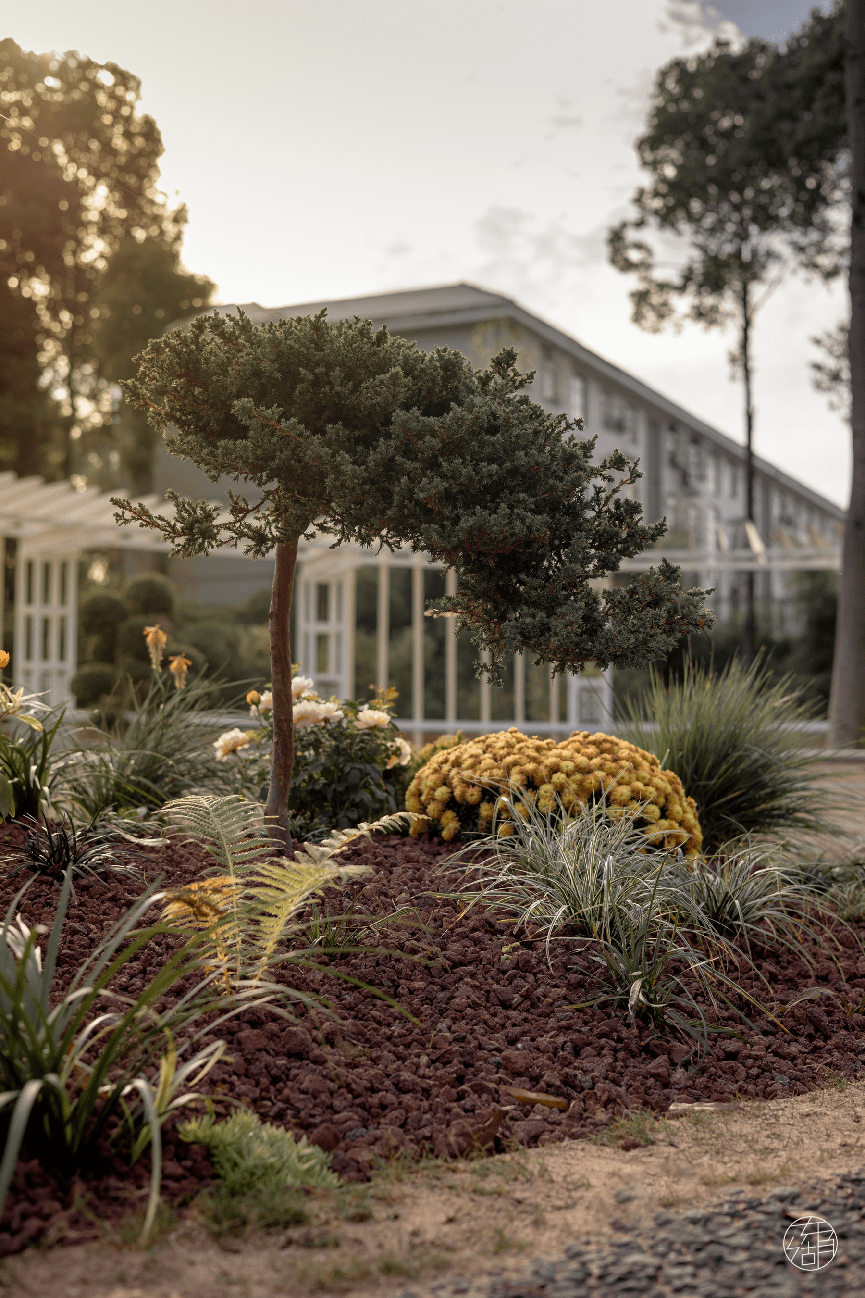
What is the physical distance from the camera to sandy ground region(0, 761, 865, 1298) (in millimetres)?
1780

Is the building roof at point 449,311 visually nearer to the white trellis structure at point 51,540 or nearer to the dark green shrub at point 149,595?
the dark green shrub at point 149,595

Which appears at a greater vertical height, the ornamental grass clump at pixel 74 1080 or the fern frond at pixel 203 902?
the fern frond at pixel 203 902

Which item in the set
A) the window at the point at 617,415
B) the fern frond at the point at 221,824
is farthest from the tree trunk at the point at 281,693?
the window at the point at 617,415

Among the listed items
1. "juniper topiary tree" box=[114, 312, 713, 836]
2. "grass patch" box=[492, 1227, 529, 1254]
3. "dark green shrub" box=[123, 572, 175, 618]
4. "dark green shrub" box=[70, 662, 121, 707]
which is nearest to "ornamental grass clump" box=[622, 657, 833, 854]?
"juniper topiary tree" box=[114, 312, 713, 836]

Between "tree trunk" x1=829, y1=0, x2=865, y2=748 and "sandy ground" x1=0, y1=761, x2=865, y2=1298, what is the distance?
324 inches

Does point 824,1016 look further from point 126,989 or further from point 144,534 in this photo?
point 144,534

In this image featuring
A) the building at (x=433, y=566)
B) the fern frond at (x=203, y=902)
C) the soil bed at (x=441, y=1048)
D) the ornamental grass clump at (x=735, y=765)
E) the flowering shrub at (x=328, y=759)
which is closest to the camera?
the soil bed at (x=441, y=1048)

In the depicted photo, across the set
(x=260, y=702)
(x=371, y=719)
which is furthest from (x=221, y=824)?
(x=260, y=702)

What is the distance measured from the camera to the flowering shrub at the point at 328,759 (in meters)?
4.82

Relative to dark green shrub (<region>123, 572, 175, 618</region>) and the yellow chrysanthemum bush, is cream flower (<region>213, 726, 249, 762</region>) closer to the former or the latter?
the yellow chrysanthemum bush

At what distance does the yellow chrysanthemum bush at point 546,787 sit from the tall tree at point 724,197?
12639 millimetres

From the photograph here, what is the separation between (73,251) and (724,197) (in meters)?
12.6

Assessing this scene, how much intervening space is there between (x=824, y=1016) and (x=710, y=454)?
25815mm

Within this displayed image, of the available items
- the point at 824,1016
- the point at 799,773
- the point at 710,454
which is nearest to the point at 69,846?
the point at 824,1016
